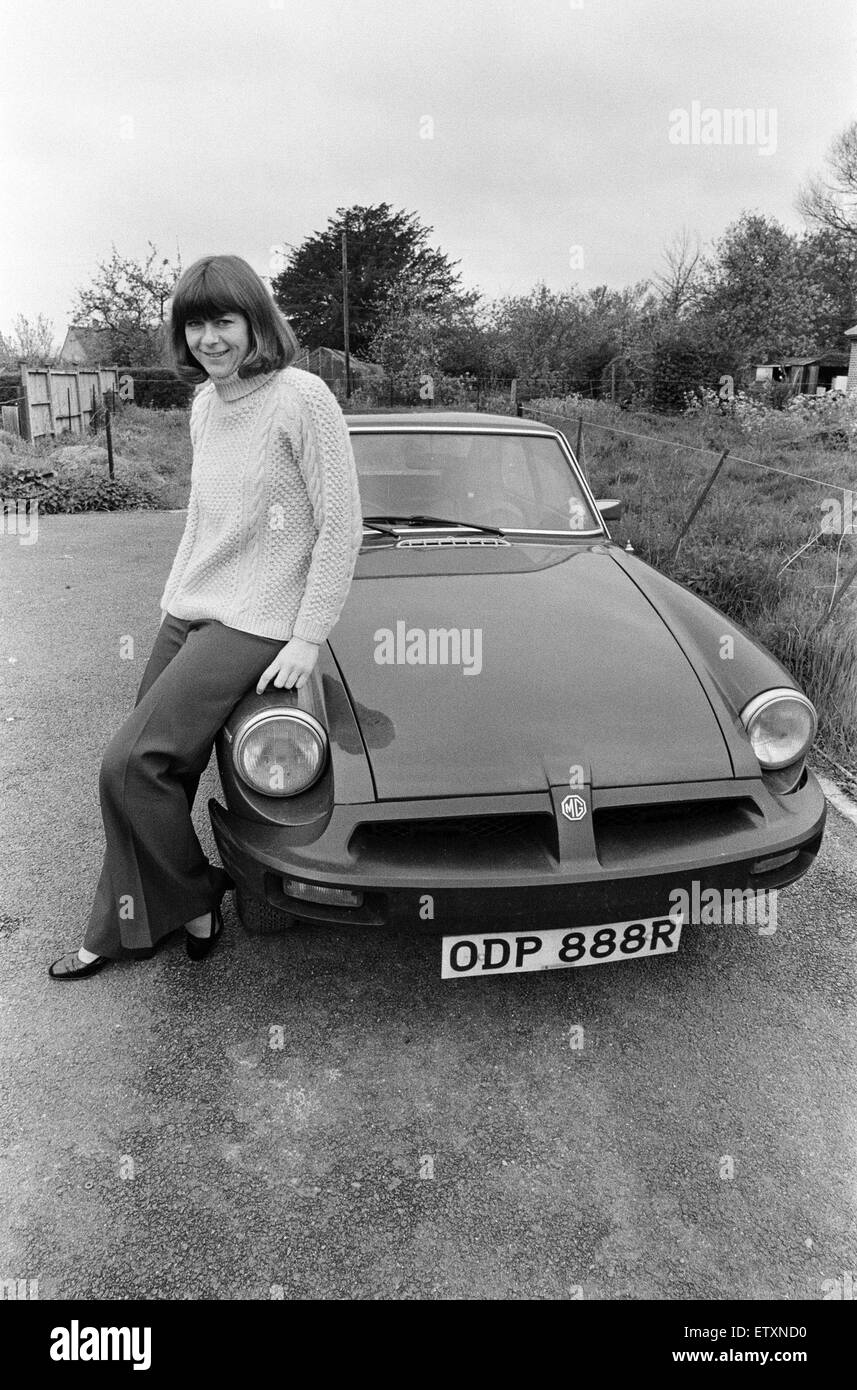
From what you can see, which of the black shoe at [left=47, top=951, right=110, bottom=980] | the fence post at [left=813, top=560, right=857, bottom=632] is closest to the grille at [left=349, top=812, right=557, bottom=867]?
the black shoe at [left=47, top=951, right=110, bottom=980]

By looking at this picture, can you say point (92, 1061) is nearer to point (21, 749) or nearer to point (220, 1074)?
point (220, 1074)

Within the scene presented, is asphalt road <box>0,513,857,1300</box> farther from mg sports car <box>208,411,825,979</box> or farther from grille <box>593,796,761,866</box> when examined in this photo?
grille <box>593,796,761,866</box>

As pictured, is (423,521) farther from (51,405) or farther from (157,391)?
(157,391)

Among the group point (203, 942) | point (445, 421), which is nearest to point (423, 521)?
point (445, 421)

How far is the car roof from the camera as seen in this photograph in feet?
12.7

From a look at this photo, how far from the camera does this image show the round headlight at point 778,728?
8.00ft

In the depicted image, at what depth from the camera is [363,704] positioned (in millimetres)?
2424

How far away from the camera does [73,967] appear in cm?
256

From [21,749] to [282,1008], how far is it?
2.29 meters

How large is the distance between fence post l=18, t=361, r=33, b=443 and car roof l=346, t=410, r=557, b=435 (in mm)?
12921

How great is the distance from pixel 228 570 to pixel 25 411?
14689 millimetres

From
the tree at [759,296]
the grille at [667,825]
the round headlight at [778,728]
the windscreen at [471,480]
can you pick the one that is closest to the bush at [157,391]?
the tree at [759,296]
